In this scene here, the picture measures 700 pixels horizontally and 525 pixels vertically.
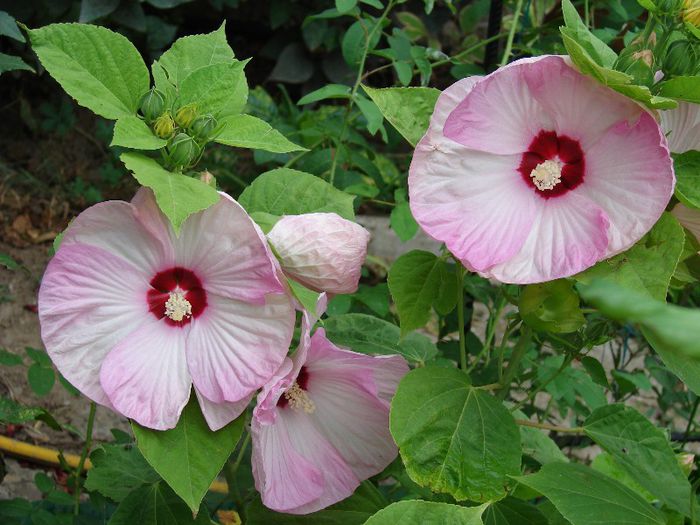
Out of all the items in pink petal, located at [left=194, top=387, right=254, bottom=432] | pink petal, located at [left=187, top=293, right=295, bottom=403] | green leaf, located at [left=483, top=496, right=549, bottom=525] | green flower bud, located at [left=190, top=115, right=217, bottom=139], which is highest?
green flower bud, located at [left=190, top=115, right=217, bottom=139]

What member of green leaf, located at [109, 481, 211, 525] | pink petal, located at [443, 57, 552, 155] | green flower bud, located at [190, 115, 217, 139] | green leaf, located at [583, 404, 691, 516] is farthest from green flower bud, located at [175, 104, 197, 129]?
green leaf, located at [583, 404, 691, 516]

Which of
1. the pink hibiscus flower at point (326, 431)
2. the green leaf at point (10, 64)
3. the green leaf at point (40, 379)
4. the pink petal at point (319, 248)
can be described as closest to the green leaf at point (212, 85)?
the pink petal at point (319, 248)

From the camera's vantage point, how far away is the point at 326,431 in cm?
94

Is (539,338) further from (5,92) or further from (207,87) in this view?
(5,92)

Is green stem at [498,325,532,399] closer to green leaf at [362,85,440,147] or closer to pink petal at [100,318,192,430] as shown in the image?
green leaf at [362,85,440,147]

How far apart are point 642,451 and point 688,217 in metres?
0.25

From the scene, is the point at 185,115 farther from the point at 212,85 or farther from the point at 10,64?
the point at 10,64

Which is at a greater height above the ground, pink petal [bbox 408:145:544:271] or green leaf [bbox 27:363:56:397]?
pink petal [bbox 408:145:544:271]

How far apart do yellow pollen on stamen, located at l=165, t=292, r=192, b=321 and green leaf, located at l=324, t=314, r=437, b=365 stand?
10.6 inches

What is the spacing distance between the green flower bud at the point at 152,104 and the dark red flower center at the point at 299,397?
0.30 m

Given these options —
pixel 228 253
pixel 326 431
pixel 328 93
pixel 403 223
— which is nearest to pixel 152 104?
pixel 228 253

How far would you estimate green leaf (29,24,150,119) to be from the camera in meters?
0.75

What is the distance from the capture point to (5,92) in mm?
3682

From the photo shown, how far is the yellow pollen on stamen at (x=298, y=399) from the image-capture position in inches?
35.8
